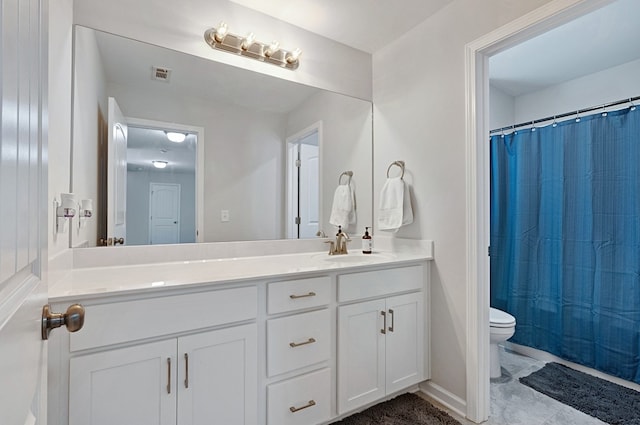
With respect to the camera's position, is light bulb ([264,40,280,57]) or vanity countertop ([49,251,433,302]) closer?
vanity countertop ([49,251,433,302])

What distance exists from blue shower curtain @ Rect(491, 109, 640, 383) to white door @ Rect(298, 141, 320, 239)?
1.65 m

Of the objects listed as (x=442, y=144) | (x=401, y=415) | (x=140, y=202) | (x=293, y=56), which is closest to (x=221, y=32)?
(x=293, y=56)

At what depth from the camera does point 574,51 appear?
7.61 ft

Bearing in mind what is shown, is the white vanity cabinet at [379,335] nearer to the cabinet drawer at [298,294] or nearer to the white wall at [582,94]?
the cabinet drawer at [298,294]

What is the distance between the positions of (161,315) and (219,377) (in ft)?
1.15

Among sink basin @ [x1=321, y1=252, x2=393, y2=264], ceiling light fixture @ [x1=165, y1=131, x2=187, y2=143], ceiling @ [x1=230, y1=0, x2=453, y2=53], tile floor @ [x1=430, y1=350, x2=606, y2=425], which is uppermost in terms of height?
ceiling @ [x1=230, y1=0, x2=453, y2=53]

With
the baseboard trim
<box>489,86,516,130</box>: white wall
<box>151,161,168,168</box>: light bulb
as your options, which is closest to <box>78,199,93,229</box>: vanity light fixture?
<box>151,161,168,168</box>: light bulb

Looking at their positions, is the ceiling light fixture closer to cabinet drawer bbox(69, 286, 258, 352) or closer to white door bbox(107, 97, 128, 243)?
white door bbox(107, 97, 128, 243)

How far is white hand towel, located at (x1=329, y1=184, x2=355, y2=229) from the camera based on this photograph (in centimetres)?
234

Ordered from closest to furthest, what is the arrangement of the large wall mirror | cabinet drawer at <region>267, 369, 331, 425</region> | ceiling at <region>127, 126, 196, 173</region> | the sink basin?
cabinet drawer at <region>267, 369, 331, 425</region> → the large wall mirror → ceiling at <region>127, 126, 196, 173</region> → the sink basin

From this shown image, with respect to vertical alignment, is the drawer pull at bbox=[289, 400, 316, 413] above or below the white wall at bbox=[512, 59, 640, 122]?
below

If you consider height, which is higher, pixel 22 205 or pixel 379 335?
pixel 22 205

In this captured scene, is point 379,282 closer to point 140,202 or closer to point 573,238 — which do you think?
point 140,202

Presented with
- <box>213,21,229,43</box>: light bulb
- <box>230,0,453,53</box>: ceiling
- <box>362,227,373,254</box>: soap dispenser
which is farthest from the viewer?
<box>362,227,373,254</box>: soap dispenser
